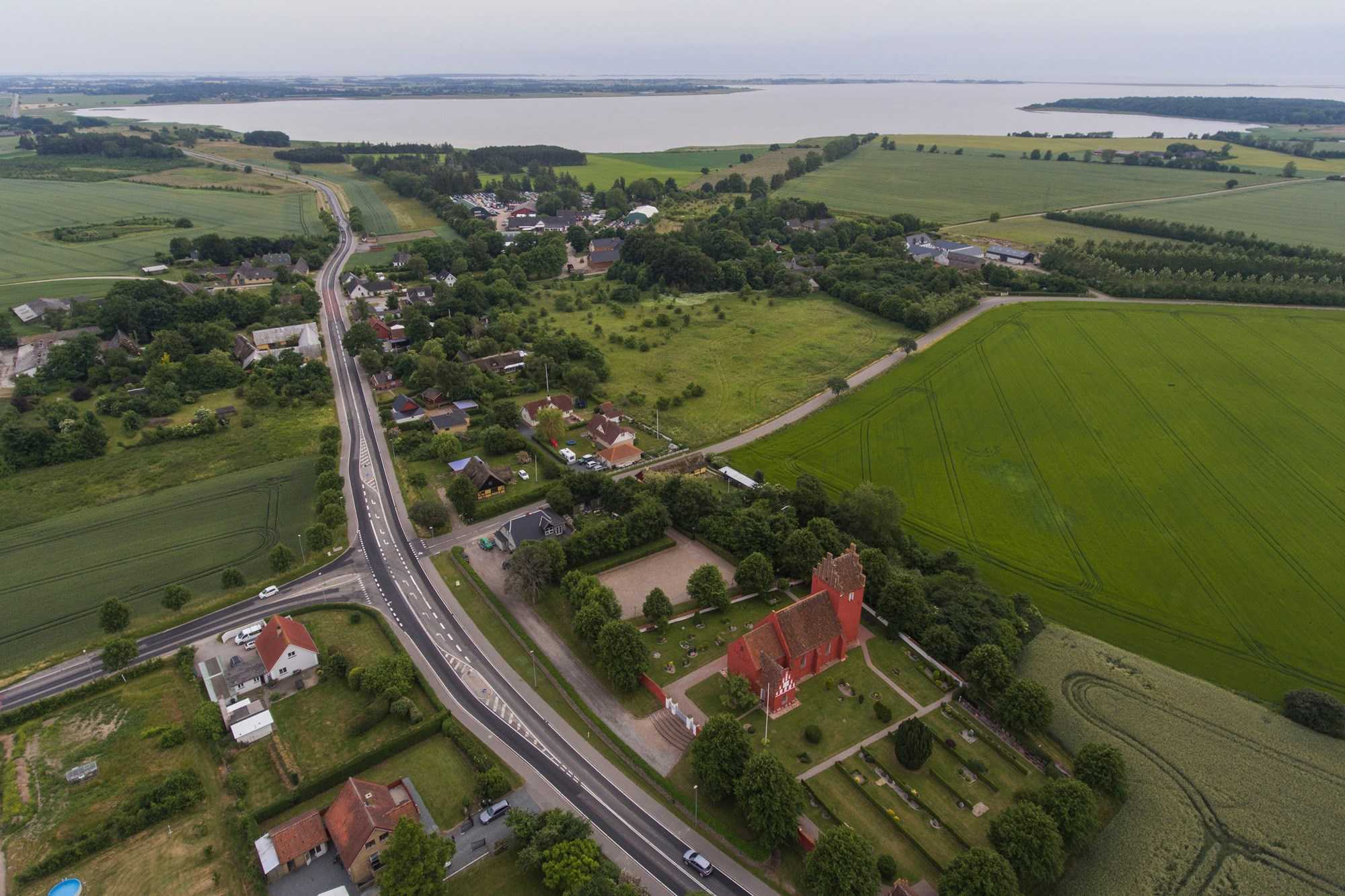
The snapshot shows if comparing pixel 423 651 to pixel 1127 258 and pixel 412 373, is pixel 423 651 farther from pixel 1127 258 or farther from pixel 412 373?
pixel 1127 258

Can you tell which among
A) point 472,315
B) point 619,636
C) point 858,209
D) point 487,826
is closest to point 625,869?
point 487,826

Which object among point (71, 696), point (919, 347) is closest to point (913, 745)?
point (71, 696)

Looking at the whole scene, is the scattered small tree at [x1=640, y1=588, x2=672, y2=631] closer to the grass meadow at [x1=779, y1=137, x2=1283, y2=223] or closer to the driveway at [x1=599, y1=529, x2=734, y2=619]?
the driveway at [x1=599, y1=529, x2=734, y2=619]

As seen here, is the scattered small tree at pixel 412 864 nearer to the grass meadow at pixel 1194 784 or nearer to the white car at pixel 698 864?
the white car at pixel 698 864

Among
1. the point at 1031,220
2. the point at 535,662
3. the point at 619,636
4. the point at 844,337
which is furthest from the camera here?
the point at 1031,220

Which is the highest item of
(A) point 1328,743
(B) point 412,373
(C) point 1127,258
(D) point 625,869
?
(C) point 1127,258
